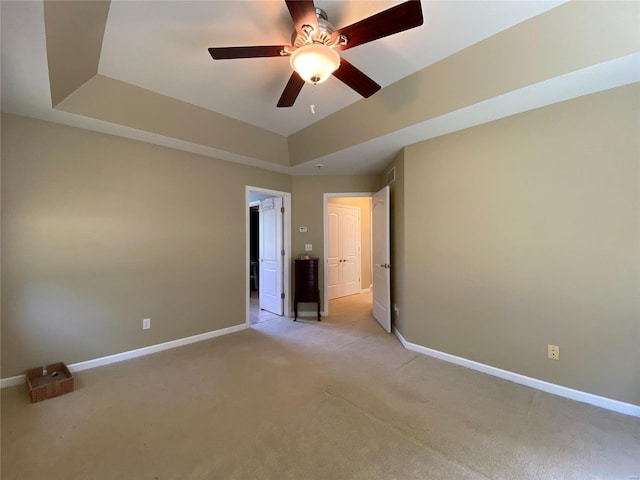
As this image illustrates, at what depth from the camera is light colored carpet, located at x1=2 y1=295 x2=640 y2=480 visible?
1.58 meters

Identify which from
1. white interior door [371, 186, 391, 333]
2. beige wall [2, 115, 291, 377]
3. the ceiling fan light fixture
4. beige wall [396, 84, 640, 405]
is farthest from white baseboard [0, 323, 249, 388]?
the ceiling fan light fixture

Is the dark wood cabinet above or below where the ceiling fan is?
below

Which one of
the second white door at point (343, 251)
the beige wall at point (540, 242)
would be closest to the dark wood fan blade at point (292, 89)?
the beige wall at point (540, 242)

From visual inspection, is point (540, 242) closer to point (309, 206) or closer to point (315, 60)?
point (315, 60)

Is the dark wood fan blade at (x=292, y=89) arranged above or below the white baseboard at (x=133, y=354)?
above

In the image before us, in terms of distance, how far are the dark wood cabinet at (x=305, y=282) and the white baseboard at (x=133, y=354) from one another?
1.05 meters

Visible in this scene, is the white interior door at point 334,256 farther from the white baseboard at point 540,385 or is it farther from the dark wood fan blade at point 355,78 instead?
the dark wood fan blade at point 355,78

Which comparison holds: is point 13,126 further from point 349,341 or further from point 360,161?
point 349,341

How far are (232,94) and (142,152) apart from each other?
4.36ft

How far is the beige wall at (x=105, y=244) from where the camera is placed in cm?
249

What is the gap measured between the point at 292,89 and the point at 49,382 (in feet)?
10.5

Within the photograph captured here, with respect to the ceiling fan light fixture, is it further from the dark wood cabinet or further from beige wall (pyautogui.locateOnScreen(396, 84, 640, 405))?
the dark wood cabinet

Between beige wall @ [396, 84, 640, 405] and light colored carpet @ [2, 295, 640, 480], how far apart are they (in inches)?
13.8

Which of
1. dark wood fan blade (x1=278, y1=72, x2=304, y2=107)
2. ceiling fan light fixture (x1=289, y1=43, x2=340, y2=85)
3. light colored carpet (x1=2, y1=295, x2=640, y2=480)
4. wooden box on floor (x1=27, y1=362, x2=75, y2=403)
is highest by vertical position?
dark wood fan blade (x1=278, y1=72, x2=304, y2=107)
